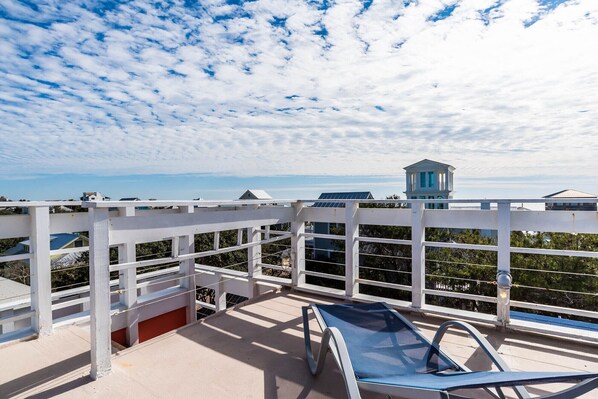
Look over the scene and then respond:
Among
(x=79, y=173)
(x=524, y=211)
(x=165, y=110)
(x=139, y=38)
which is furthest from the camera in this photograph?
(x=79, y=173)

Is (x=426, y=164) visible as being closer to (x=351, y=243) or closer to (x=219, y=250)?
(x=351, y=243)

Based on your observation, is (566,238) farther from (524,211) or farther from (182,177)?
(182,177)

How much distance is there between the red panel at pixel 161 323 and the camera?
4.60 meters

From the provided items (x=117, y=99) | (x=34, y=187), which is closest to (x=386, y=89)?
(x=117, y=99)

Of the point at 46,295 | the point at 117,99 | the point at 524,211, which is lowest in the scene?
the point at 46,295

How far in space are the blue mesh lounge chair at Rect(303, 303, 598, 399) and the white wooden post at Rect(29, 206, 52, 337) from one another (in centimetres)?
257

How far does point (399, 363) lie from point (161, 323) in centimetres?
387

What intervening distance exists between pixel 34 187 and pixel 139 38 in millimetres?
8626

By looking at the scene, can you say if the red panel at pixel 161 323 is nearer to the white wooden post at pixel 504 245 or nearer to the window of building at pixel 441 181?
the white wooden post at pixel 504 245

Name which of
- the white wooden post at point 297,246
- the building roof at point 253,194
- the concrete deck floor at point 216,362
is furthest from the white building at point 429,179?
the concrete deck floor at point 216,362

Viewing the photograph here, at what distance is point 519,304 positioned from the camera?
126 inches

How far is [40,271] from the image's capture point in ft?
10.6

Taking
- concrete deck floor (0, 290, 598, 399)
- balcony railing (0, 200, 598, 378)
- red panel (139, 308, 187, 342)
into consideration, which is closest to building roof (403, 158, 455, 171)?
balcony railing (0, 200, 598, 378)

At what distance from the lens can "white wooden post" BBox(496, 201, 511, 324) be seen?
3.18 metres
